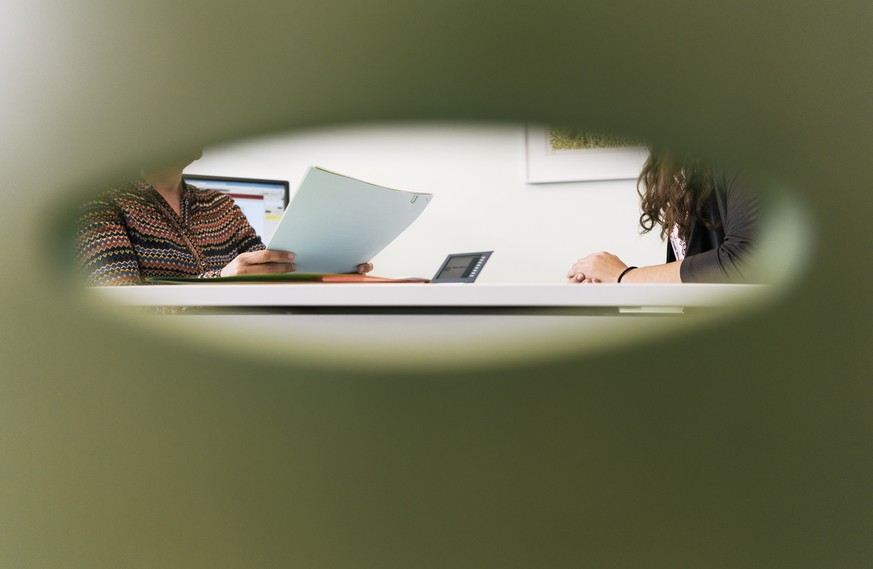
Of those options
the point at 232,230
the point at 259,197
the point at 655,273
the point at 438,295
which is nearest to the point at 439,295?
the point at 438,295

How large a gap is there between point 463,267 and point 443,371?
63.9 inches

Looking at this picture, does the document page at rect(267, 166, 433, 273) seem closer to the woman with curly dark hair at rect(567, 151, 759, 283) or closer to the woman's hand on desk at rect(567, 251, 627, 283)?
the woman with curly dark hair at rect(567, 151, 759, 283)

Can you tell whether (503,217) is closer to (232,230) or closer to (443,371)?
(232,230)

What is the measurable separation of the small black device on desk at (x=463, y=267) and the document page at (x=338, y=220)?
0.65m

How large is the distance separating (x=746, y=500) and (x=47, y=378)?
153 mm

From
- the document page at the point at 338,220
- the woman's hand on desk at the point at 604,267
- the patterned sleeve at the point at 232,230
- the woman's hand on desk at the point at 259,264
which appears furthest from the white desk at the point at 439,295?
the patterned sleeve at the point at 232,230

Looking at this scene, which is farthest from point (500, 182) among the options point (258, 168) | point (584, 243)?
point (258, 168)

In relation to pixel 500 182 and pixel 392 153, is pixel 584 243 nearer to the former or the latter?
pixel 500 182

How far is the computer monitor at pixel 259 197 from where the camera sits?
2080mm

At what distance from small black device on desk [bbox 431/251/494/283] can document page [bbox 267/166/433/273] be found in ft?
2.12

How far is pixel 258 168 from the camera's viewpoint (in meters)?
2.67

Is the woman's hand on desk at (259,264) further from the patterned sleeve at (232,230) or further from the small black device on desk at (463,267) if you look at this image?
the small black device on desk at (463,267)

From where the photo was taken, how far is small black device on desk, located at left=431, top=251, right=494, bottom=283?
5.53 ft

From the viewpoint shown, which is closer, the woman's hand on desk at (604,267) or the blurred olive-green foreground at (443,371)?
the blurred olive-green foreground at (443,371)
